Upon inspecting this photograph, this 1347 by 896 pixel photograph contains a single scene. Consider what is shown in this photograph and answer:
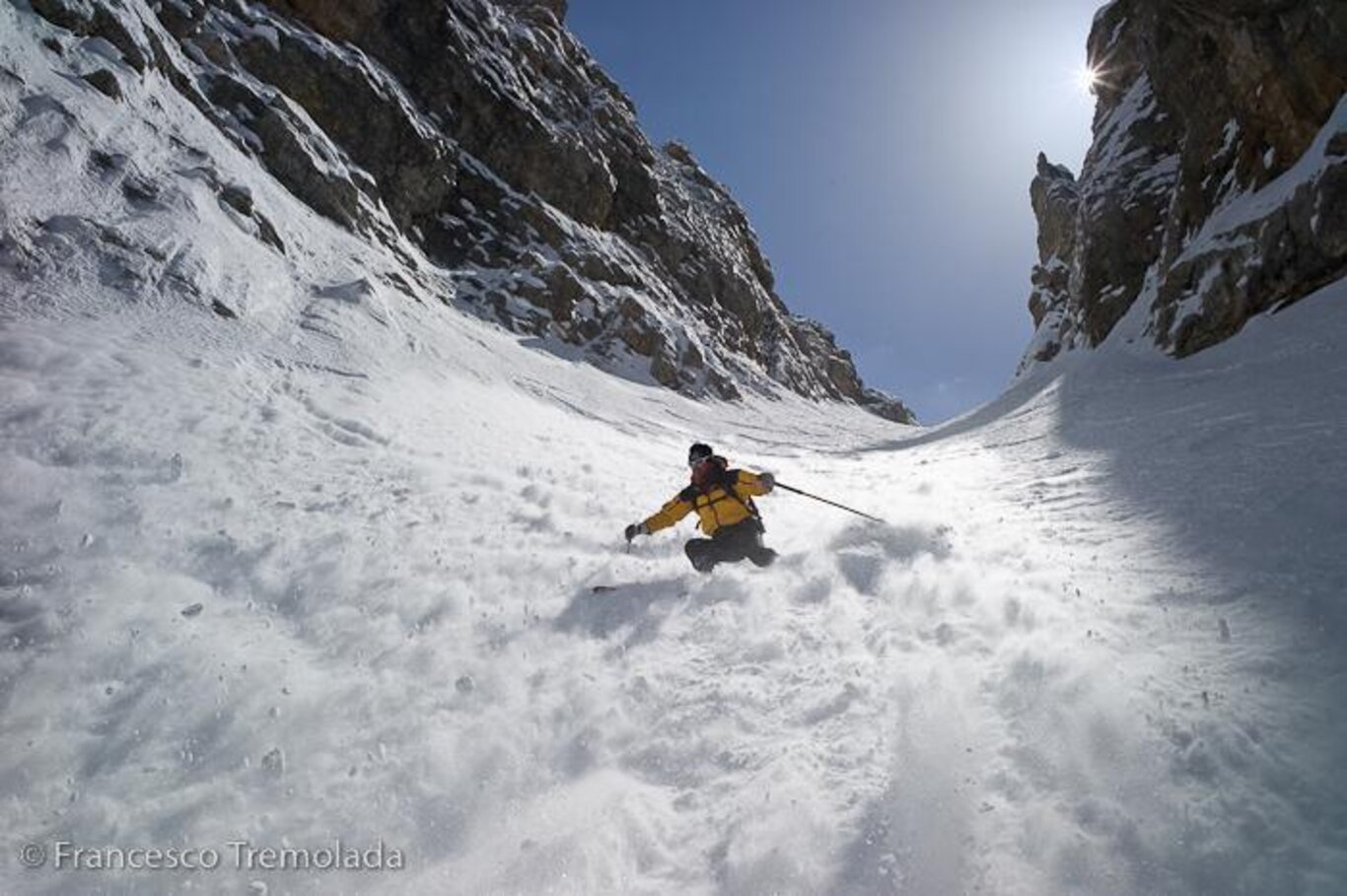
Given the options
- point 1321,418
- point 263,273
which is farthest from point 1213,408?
point 263,273

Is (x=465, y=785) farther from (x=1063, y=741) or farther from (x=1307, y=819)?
(x=1307, y=819)

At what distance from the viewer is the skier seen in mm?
7730

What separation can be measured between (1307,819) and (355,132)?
5159 cm

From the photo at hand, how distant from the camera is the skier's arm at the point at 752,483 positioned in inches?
322

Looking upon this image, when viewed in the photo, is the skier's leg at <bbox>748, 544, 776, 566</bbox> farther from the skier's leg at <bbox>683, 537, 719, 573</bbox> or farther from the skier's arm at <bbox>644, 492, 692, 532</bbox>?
the skier's arm at <bbox>644, 492, 692, 532</bbox>

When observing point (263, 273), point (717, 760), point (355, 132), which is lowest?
point (717, 760)

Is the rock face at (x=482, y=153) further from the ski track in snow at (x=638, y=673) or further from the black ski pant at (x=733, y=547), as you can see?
the black ski pant at (x=733, y=547)

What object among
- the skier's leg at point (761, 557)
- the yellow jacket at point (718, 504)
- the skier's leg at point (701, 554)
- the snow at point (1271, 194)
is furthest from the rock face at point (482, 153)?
the snow at point (1271, 194)

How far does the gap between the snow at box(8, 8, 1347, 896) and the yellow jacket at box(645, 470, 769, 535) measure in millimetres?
539

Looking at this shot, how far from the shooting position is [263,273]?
18.8m

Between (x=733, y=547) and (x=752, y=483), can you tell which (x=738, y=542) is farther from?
(x=752, y=483)

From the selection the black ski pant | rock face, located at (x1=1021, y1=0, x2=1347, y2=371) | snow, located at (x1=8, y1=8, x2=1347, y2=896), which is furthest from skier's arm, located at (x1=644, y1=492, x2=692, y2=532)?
rock face, located at (x1=1021, y1=0, x2=1347, y2=371)

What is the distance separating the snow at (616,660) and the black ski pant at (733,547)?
0.98 ft

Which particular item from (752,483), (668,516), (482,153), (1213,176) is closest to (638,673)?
(668,516)
